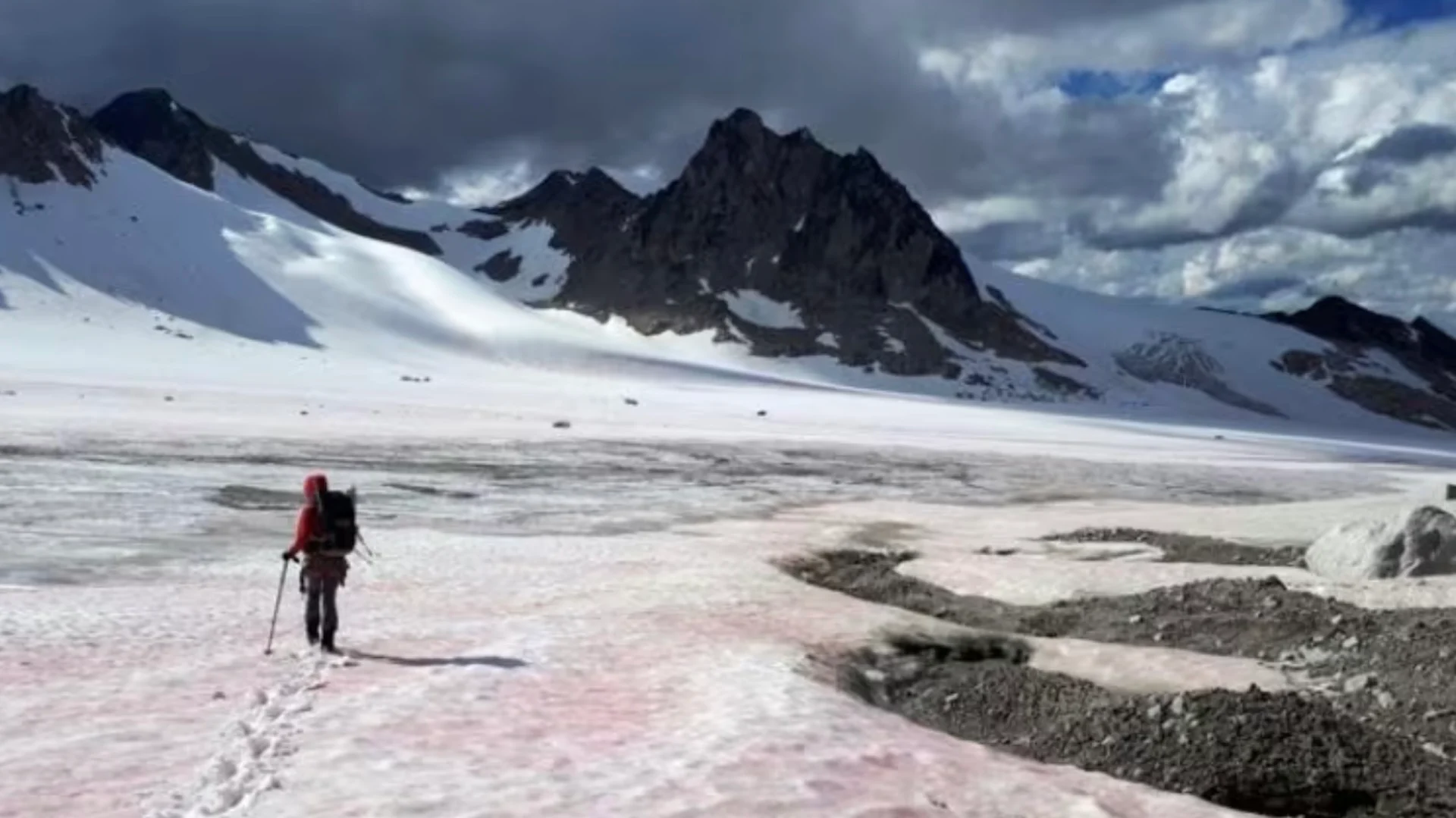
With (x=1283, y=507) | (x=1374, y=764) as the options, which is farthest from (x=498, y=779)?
(x=1283, y=507)

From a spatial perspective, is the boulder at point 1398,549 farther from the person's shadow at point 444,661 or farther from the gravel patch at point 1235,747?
the person's shadow at point 444,661

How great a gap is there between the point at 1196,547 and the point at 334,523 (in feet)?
72.4

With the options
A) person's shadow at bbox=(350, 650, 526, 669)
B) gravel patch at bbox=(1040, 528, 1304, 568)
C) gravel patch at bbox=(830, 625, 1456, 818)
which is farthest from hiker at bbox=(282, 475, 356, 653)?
gravel patch at bbox=(1040, 528, 1304, 568)

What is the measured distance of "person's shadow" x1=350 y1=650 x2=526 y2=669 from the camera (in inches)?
687

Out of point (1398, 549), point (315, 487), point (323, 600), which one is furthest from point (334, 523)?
point (1398, 549)

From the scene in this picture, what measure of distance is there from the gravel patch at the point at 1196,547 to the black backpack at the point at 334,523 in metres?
19.5

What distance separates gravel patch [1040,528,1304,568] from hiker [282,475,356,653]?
1951cm

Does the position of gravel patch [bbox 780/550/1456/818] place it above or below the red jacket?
below

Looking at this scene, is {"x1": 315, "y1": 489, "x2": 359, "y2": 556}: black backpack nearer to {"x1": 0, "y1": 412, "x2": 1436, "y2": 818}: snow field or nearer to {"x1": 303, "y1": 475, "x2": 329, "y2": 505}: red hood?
{"x1": 303, "y1": 475, "x2": 329, "y2": 505}: red hood

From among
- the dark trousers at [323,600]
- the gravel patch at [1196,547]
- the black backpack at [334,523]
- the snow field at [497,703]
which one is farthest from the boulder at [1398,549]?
the dark trousers at [323,600]

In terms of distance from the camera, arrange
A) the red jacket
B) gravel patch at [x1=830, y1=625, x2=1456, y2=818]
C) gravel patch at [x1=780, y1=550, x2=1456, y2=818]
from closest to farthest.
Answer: gravel patch at [x1=830, y1=625, x2=1456, y2=818], gravel patch at [x1=780, y1=550, x2=1456, y2=818], the red jacket

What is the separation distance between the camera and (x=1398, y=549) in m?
25.8

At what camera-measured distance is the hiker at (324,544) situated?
17859mm

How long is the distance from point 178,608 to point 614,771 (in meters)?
11.2
